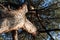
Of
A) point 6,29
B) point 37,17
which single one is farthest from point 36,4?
point 6,29

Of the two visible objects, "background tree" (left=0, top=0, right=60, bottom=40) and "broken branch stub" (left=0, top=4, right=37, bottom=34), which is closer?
"broken branch stub" (left=0, top=4, right=37, bottom=34)

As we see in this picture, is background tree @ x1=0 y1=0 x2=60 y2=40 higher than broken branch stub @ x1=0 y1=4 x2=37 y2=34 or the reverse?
the reverse

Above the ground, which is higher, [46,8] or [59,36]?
→ [46,8]

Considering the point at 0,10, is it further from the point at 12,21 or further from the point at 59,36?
the point at 59,36

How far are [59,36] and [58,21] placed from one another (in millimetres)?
520

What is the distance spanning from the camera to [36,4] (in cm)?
614

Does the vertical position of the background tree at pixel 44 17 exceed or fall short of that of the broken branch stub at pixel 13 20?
it falls short

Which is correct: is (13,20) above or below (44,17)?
above

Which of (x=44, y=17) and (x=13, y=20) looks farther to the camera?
(x=44, y=17)

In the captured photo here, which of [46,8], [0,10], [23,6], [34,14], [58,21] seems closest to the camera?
[0,10]

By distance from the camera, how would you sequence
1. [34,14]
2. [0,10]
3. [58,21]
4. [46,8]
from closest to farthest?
[0,10] < [34,14] < [46,8] < [58,21]

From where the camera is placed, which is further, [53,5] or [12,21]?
[53,5]

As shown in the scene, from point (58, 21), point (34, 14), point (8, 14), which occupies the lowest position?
point (58, 21)

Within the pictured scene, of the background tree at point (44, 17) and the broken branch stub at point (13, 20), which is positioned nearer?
the broken branch stub at point (13, 20)
